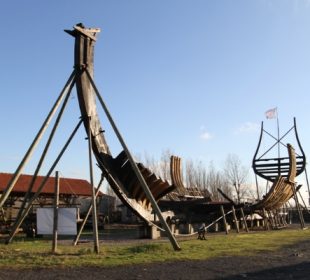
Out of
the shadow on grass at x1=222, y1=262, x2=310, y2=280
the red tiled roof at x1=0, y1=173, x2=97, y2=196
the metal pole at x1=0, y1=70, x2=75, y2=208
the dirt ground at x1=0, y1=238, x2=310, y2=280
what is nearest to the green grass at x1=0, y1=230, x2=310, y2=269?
the dirt ground at x1=0, y1=238, x2=310, y2=280

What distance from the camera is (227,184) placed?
240ft

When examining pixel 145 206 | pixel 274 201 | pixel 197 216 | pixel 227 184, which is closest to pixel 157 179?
pixel 145 206

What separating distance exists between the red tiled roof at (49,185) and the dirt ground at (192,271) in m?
24.6

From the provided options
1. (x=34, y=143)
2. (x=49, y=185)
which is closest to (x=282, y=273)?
(x=34, y=143)

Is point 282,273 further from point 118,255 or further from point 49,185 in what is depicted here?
point 49,185

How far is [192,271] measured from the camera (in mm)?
9227

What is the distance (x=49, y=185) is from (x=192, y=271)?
105 feet

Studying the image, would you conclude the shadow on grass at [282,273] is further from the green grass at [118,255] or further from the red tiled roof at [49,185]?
the red tiled roof at [49,185]

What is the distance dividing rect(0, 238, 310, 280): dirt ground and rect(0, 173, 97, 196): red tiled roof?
24.6 m

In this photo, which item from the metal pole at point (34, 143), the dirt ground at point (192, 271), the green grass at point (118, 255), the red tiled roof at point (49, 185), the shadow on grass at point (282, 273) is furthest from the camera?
the red tiled roof at point (49, 185)

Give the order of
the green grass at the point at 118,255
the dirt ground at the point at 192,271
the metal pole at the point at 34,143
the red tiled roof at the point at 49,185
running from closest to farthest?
the dirt ground at the point at 192,271 → the green grass at the point at 118,255 → the metal pole at the point at 34,143 → the red tiled roof at the point at 49,185

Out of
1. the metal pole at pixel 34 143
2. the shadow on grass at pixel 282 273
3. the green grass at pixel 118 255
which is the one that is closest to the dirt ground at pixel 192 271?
the shadow on grass at pixel 282 273

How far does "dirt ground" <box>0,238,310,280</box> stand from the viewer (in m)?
8.63

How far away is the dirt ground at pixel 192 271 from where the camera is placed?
8.63 meters
